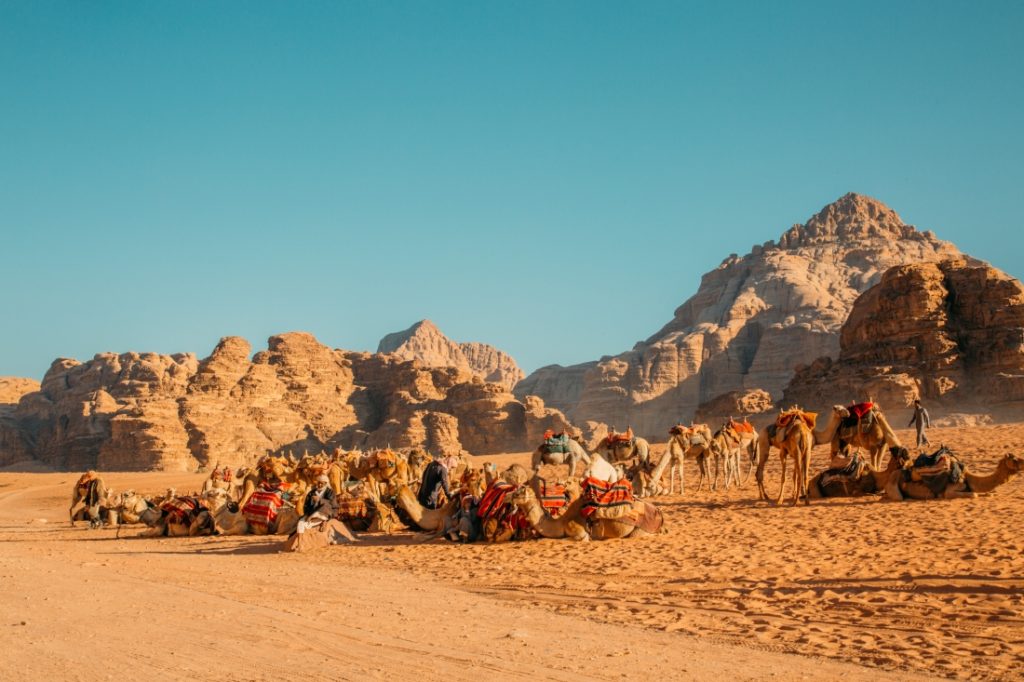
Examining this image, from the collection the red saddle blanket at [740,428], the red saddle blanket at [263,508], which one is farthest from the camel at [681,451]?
the red saddle blanket at [263,508]

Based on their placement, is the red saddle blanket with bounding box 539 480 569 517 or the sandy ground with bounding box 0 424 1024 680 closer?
the sandy ground with bounding box 0 424 1024 680

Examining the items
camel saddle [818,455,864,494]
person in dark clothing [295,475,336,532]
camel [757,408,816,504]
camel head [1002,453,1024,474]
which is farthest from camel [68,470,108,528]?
camel head [1002,453,1024,474]

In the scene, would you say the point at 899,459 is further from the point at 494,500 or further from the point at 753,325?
the point at 753,325

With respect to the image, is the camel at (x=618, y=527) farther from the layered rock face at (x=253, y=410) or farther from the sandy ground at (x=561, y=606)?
the layered rock face at (x=253, y=410)

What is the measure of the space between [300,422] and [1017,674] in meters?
71.2

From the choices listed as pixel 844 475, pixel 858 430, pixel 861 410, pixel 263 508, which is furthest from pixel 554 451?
pixel 263 508

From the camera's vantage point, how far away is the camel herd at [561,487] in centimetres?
1474

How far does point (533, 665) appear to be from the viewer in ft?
22.7

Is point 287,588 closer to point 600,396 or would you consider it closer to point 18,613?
point 18,613

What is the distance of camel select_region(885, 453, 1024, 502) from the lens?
55.8 ft

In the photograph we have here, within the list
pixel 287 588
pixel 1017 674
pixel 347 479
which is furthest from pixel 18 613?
pixel 347 479

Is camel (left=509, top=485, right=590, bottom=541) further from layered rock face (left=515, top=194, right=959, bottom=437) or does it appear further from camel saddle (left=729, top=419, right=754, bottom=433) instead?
→ layered rock face (left=515, top=194, right=959, bottom=437)

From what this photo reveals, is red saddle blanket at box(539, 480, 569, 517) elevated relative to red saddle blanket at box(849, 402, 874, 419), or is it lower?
lower

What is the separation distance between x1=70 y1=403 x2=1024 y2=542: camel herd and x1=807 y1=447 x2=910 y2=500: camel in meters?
0.02
